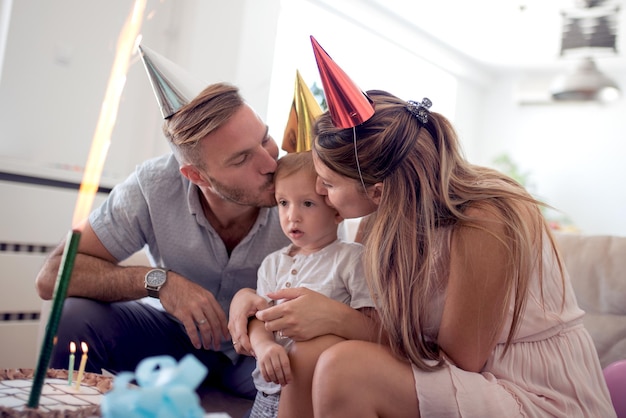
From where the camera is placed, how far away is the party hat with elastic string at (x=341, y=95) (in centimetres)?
122

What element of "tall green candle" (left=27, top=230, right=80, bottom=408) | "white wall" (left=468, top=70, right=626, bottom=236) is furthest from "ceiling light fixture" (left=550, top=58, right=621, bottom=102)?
"tall green candle" (left=27, top=230, right=80, bottom=408)

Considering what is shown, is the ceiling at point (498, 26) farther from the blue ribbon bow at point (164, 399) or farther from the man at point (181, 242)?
the blue ribbon bow at point (164, 399)

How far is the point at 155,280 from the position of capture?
159 centimetres

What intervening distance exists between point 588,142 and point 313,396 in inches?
248

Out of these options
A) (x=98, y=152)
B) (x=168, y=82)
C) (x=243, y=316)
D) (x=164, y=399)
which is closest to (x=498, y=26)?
→ (x=168, y=82)

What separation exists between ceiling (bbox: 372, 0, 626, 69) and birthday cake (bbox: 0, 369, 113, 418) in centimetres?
420

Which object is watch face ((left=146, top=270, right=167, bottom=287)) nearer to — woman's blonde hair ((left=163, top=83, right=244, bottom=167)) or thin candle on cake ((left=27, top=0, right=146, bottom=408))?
woman's blonde hair ((left=163, top=83, right=244, bottom=167))

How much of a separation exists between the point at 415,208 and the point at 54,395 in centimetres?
75

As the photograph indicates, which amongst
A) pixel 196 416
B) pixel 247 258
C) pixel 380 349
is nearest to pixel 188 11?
pixel 247 258

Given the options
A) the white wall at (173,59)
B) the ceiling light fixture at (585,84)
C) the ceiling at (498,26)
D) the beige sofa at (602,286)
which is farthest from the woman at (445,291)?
the ceiling at (498,26)

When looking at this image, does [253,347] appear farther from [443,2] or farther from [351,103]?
[443,2]

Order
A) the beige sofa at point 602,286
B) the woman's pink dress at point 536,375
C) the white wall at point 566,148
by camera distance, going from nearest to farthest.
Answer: the woman's pink dress at point 536,375 < the beige sofa at point 602,286 < the white wall at point 566,148

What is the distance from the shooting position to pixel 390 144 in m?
1.28

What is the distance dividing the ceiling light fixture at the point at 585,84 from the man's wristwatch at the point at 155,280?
350cm
